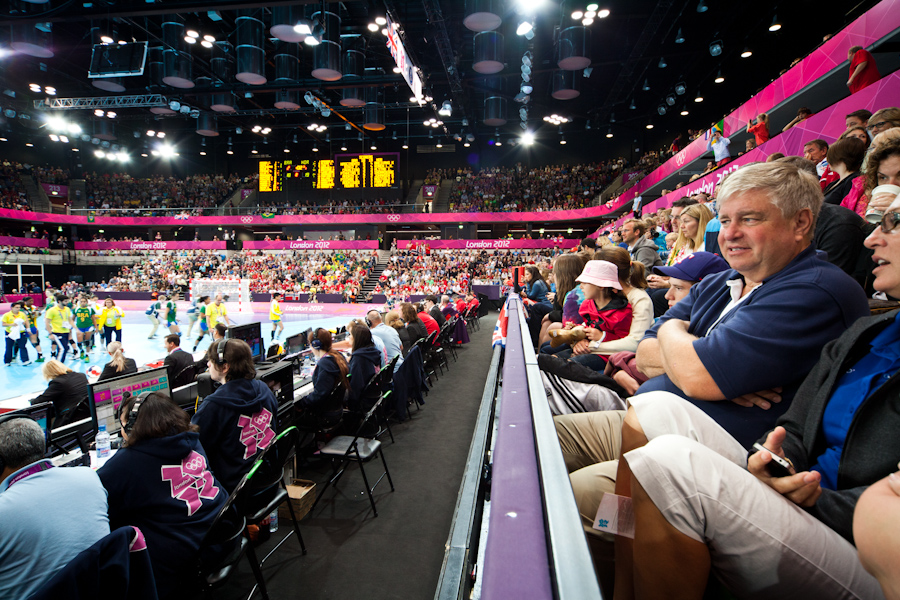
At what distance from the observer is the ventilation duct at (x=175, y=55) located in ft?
39.8

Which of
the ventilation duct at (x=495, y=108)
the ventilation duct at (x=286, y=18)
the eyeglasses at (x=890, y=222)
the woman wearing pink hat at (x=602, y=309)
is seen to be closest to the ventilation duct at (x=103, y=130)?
the ventilation duct at (x=286, y=18)

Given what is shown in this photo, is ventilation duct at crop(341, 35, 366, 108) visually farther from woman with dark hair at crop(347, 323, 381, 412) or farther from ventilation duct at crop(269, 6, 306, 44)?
woman with dark hair at crop(347, 323, 381, 412)

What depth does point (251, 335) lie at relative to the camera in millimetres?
5066

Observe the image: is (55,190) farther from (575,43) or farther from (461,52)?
(575,43)

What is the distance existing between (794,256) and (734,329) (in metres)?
0.33

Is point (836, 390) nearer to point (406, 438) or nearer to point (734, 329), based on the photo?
point (734, 329)

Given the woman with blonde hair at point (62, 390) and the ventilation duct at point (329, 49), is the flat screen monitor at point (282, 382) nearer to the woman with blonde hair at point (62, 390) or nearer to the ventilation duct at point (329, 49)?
the woman with blonde hair at point (62, 390)

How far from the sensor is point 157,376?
3.39 m

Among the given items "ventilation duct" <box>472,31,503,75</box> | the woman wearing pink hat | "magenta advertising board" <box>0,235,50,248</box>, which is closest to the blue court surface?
the woman wearing pink hat

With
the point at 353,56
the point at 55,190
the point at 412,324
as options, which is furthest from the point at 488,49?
the point at 55,190

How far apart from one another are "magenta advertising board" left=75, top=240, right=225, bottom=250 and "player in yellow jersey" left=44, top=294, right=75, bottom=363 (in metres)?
20.2

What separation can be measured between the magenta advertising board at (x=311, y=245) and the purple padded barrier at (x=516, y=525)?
27.3 m

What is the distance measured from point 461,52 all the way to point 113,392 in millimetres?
15715

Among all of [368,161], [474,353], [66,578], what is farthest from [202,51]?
[66,578]
